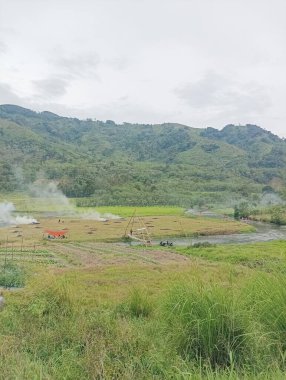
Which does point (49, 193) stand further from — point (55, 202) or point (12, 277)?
point (12, 277)

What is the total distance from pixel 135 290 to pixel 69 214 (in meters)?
66.3

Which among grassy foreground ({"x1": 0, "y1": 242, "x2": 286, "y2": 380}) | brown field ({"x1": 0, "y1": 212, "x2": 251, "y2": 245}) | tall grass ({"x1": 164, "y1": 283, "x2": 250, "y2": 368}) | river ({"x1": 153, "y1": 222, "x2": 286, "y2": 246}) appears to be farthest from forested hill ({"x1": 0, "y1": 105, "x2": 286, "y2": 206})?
tall grass ({"x1": 164, "y1": 283, "x2": 250, "y2": 368})

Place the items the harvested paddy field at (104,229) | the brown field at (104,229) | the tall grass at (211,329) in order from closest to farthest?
the tall grass at (211,329) → the brown field at (104,229) → the harvested paddy field at (104,229)

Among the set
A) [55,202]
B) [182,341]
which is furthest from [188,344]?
[55,202]

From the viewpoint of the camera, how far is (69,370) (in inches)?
244

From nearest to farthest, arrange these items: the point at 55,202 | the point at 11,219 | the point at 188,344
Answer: the point at 188,344 → the point at 11,219 → the point at 55,202

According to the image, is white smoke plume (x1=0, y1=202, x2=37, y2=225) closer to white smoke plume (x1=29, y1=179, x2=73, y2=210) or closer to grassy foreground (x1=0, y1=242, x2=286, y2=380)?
white smoke plume (x1=29, y1=179, x2=73, y2=210)

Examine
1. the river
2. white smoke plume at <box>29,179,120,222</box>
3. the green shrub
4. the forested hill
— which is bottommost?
the river

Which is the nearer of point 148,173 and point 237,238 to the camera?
point 237,238

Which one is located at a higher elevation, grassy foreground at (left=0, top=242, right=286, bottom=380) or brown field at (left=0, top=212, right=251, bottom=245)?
grassy foreground at (left=0, top=242, right=286, bottom=380)

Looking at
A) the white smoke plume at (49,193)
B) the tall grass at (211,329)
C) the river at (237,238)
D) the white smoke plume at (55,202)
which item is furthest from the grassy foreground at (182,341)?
the white smoke plume at (49,193)

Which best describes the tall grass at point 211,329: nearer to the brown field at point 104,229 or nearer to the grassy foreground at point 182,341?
the grassy foreground at point 182,341

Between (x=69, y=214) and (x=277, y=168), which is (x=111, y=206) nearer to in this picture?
(x=69, y=214)

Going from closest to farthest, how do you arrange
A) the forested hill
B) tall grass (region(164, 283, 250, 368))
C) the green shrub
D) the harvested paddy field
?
tall grass (region(164, 283, 250, 368)), the green shrub, the harvested paddy field, the forested hill
